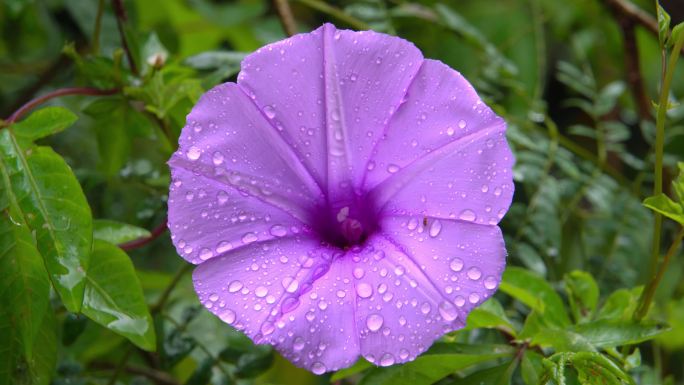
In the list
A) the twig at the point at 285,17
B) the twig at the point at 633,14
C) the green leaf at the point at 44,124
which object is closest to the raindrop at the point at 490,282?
the green leaf at the point at 44,124

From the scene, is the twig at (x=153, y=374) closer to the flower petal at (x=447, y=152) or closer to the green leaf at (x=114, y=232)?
the green leaf at (x=114, y=232)

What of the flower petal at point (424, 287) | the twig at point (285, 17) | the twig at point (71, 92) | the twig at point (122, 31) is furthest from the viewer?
the twig at point (285, 17)

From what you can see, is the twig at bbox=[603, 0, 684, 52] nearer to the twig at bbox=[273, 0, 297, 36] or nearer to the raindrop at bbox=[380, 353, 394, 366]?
the twig at bbox=[273, 0, 297, 36]

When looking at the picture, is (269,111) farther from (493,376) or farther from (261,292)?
(493,376)

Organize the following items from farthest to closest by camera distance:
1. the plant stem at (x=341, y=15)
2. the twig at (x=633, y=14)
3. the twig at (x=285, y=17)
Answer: the twig at (x=633, y=14), the plant stem at (x=341, y=15), the twig at (x=285, y=17)

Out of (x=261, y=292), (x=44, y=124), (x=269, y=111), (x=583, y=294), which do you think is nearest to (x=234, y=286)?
(x=261, y=292)

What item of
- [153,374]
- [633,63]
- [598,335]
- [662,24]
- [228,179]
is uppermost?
[662,24]

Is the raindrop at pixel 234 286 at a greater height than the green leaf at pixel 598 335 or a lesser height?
greater
